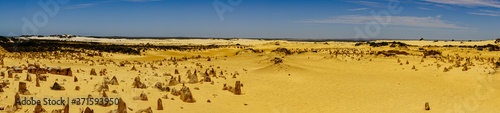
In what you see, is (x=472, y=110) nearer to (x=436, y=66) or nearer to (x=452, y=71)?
(x=452, y=71)

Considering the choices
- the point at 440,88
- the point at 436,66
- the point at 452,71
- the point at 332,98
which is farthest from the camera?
the point at 436,66

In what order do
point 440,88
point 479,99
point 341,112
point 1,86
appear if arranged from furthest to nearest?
point 440,88, point 479,99, point 341,112, point 1,86

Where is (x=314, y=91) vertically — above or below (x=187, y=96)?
below

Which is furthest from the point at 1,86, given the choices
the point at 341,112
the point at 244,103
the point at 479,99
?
the point at 479,99

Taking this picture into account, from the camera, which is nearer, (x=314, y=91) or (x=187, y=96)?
(x=187, y=96)

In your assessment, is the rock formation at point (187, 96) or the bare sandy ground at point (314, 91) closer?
the bare sandy ground at point (314, 91)

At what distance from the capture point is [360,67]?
22.9 m

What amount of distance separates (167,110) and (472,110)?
9.54 meters

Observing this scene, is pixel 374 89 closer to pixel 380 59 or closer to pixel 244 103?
pixel 244 103

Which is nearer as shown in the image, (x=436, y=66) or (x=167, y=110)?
(x=167, y=110)

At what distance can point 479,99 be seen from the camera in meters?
13.0

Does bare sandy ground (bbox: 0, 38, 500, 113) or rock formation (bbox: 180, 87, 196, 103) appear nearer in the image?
bare sandy ground (bbox: 0, 38, 500, 113)

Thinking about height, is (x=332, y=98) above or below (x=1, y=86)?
below

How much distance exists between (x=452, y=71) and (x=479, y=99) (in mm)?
6439
